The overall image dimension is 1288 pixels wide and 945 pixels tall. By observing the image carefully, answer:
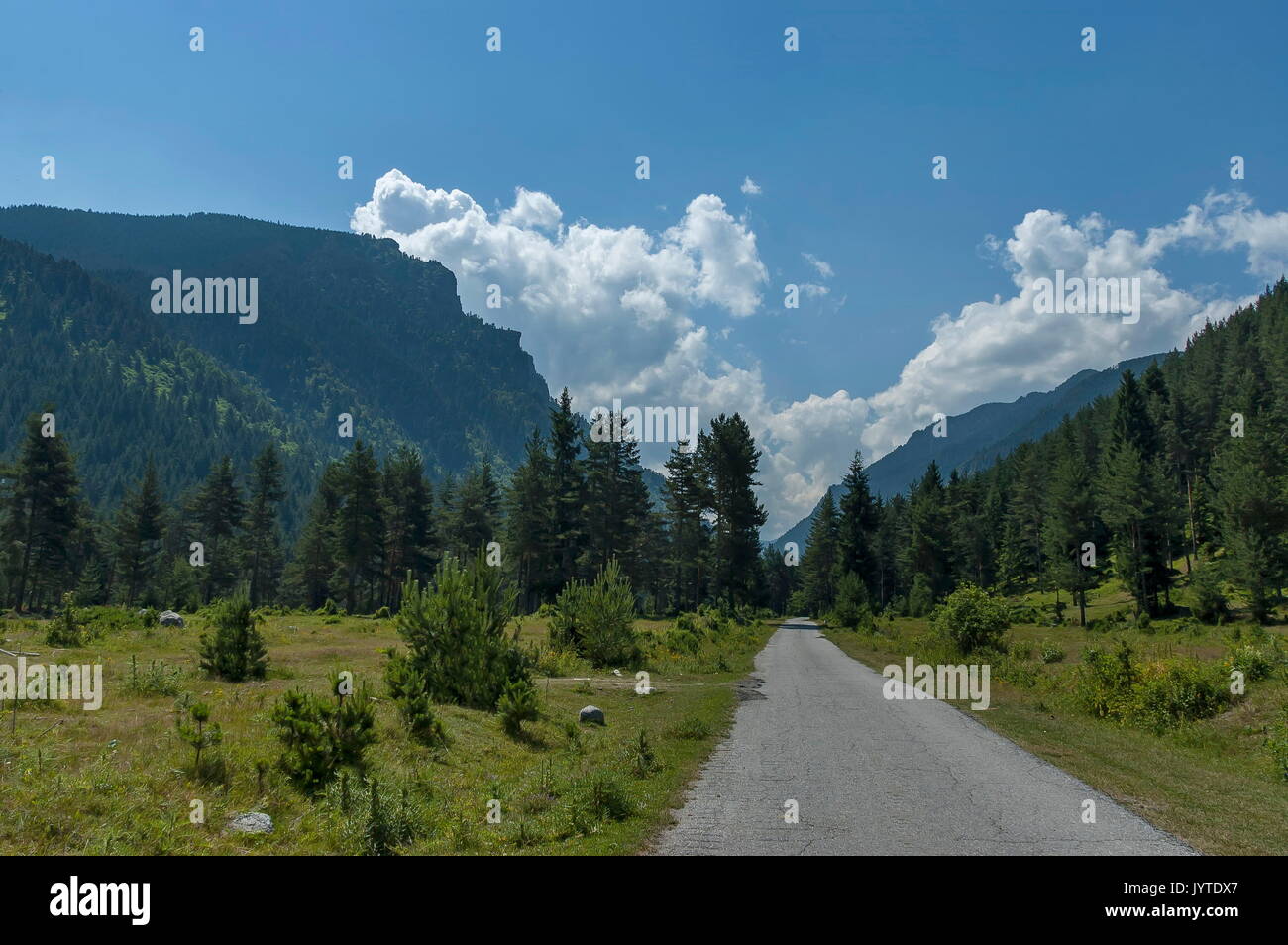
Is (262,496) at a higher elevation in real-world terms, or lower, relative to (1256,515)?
higher

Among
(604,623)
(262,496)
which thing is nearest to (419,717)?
(604,623)

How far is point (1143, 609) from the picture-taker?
57938mm

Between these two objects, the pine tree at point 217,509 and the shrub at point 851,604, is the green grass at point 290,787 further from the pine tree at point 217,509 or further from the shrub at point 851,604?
the pine tree at point 217,509

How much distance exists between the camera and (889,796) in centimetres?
978

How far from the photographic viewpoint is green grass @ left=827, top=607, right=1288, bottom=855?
8688 millimetres

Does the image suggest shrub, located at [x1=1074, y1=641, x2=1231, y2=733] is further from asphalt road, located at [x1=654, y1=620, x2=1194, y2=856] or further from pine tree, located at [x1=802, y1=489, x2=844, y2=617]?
pine tree, located at [x1=802, y1=489, x2=844, y2=617]

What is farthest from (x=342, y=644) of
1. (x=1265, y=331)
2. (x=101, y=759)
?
(x=1265, y=331)

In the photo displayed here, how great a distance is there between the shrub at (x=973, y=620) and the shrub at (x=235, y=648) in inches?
1006

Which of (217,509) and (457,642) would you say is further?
(217,509)

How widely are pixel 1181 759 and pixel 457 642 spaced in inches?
608

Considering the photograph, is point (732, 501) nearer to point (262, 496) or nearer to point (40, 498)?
point (262, 496)

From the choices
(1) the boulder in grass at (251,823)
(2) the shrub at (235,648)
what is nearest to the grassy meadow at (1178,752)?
(1) the boulder in grass at (251,823)

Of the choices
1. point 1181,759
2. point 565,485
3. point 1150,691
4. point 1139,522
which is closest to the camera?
point 1181,759
